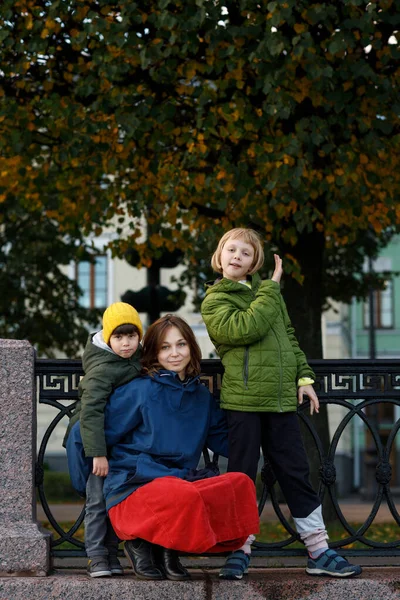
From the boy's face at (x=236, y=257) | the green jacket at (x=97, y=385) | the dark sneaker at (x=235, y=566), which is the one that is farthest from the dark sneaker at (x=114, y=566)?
the boy's face at (x=236, y=257)

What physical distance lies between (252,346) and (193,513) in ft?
3.22

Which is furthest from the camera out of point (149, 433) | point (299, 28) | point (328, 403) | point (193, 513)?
point (299, 28)

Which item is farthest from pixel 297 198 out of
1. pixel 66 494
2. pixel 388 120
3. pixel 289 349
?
pixel 66 494

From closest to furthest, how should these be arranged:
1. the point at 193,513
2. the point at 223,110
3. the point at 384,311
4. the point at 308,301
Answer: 1. the point at 193,513
2. the point at 223,110
3. the point at 308,301
4. the point at 384,311

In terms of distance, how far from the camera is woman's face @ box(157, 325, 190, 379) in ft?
19.8

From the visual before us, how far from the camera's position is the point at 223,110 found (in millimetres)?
11289

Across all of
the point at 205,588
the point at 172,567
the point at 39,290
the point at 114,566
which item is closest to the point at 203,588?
the point at 205,588

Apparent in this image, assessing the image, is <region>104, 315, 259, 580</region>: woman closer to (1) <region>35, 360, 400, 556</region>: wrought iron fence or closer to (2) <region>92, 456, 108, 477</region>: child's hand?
(2) <region>92, 456, 108, 477</region>: child's hand

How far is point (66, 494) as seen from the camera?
27766 millimetres

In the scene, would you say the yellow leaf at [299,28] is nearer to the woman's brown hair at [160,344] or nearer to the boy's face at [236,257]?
the boy's face at [236,257]

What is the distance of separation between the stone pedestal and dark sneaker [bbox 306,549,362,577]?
1.43 metres

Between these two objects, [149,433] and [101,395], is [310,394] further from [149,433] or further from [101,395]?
[101,395]

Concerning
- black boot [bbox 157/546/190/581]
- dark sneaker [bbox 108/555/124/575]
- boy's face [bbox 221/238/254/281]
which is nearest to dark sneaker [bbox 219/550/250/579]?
black boot [bbox 157/546/190/581]

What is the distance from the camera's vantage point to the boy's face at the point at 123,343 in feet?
19.6
